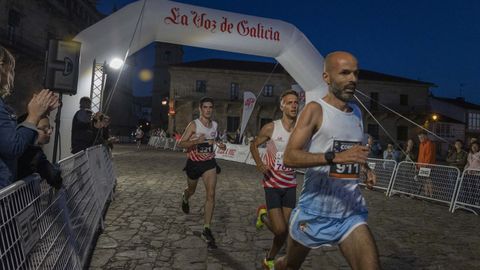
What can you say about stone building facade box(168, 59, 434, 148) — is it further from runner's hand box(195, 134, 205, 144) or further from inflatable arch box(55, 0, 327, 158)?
runner's hand box(195, 134, 205, 144)

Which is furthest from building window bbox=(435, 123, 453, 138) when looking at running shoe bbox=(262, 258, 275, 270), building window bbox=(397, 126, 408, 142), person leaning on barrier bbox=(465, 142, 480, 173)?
running shoe bbox=(262, 258, 275, 270)

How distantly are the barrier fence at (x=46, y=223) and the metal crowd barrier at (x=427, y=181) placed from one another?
27.2 feet

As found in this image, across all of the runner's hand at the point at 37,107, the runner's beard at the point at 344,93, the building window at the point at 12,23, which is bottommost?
the runner's hand at the point at 37,107

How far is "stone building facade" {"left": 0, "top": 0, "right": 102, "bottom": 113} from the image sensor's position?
28.6 metres

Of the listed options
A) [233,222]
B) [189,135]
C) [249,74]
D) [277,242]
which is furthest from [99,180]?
[249,74]

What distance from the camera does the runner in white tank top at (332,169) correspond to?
2.65 m

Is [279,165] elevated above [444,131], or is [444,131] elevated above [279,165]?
[444,131]

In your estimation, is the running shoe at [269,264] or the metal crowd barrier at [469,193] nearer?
the running shoe at [269,264]

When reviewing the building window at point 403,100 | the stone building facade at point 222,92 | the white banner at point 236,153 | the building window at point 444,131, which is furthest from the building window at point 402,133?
the white banner at point 236,153

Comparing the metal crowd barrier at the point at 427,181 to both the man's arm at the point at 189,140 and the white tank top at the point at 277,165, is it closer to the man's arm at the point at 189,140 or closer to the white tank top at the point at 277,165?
the white tank top at the point at 277,165

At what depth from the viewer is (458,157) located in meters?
10.3

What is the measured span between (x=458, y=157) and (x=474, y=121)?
161 feet

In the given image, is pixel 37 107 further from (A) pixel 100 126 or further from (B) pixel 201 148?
(A) pixel 100 126

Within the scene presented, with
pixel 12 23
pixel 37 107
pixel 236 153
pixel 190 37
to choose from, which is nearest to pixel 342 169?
pixel 37 107
